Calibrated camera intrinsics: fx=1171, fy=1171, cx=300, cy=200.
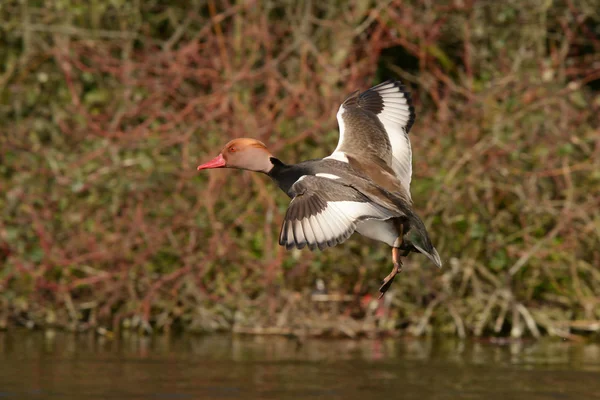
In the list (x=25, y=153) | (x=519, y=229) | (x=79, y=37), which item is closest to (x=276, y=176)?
(x=519, y=229)

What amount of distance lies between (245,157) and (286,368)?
1.72 meters

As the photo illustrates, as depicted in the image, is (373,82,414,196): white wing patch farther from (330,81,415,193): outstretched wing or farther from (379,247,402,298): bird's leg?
(379,247,402,298): bird's leg

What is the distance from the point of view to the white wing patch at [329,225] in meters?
5.31

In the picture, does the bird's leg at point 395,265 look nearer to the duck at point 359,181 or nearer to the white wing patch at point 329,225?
the duck at point 359,181

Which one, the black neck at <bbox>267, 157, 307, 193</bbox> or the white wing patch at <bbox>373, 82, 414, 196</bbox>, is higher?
the white wing patch at <bbox>373, 82, 414, 196</bbox>

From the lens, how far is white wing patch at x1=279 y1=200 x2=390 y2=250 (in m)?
5.31

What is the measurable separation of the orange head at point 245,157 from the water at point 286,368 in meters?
1.29

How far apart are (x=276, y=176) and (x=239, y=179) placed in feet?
11.1

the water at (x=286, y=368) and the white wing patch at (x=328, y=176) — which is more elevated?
the white wing patch at (x=328, y=176)

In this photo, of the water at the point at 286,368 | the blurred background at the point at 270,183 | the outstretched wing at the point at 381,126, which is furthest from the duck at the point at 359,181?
the blurred background at the point at 270,183

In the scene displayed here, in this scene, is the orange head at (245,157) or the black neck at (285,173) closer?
the black neck at (285,173)

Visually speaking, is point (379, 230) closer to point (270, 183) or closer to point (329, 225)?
point (329, 225)

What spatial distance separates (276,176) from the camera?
20.4 ft

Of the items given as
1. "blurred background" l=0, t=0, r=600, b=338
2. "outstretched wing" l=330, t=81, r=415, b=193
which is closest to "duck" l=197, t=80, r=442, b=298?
"outstretched wing" l=330, t=81, r=415, b=193
